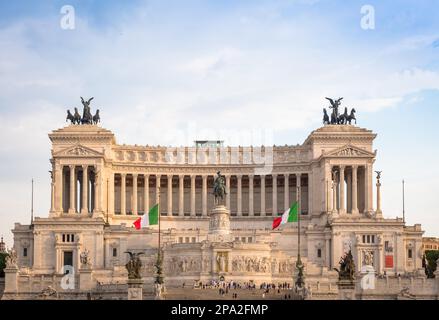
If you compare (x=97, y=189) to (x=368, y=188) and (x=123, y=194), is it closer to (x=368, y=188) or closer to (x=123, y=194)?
(x=123, y=194)

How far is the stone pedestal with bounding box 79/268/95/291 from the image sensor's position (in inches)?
4857

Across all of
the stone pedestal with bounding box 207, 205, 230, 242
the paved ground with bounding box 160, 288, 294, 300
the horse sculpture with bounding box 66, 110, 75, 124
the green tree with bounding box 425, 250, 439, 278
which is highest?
the horse sculpture with bounding box 66, 110, 75, 124

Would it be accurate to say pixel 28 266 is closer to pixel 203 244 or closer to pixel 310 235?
pixel 203 244

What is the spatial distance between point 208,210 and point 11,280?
1804 inches

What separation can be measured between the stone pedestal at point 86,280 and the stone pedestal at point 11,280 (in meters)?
7.05

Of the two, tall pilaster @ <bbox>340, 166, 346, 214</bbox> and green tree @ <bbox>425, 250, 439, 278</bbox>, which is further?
green tree @ <bbox>425, 250, 439, 278</bbox>

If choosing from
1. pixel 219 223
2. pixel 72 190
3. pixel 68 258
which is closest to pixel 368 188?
pixel 219 223

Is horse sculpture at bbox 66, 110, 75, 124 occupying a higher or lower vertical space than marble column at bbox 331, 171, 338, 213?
higher

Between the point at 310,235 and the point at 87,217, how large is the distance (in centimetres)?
2904

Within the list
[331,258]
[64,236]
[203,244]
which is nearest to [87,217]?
[64,236]

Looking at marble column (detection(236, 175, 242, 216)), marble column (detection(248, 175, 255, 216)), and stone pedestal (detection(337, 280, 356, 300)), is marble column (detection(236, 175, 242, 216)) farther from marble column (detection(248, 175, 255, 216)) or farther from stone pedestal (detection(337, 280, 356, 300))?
stone pedestal (detection(337, 280, 356, 300))

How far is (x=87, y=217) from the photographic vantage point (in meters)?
148

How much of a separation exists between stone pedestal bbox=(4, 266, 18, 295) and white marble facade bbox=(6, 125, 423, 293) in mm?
238

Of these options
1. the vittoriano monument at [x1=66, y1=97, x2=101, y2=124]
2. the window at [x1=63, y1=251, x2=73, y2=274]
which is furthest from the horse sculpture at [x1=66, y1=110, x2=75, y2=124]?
the window at [x1=63, y1=251, x2=73, y2=274]
